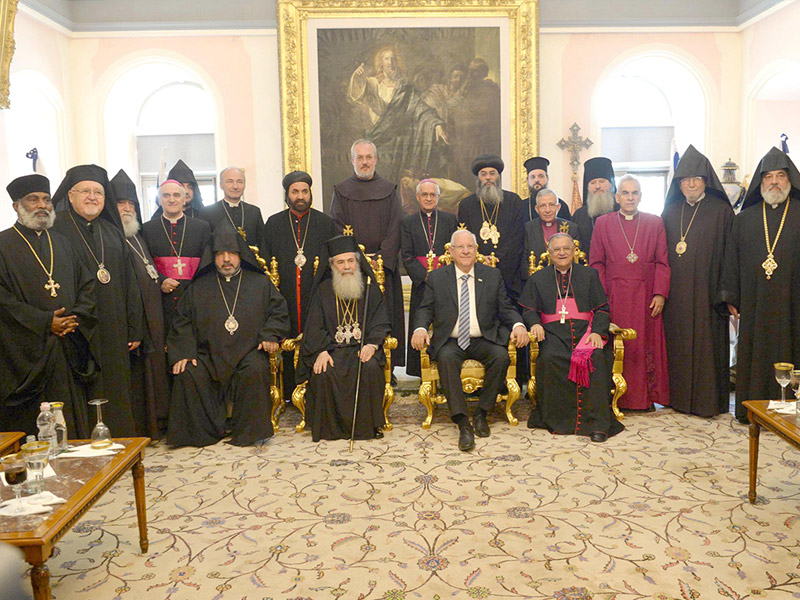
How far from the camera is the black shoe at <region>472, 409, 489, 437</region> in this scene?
481 centimetres

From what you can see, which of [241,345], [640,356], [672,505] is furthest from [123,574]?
[640,356]

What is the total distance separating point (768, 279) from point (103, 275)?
4776 mm

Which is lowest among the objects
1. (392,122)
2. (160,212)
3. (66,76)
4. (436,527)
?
(436,527)

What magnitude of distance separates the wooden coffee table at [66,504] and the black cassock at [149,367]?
5.34 feet

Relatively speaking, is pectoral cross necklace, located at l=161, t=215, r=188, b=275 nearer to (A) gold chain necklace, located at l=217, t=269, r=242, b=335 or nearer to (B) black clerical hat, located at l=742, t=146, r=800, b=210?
(A) gold chain necklace, located at l=217, t=269, r=242, b=335

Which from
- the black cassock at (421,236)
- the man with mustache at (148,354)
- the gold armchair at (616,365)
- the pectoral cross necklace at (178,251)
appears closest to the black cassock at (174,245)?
the pectoral cross necklace at (178,251)

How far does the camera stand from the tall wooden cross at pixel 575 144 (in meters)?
8.00

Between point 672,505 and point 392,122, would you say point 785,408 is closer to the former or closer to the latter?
point 672,505

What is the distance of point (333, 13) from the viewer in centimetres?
775

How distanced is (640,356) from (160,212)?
422 cm

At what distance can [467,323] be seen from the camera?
5117mm

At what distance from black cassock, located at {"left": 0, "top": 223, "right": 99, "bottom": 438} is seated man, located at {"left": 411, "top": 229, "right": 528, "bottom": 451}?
7.51 feet

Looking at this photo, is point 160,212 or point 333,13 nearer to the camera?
point 160,212

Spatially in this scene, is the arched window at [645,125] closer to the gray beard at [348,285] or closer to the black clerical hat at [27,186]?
the gray beard at [348,285]
